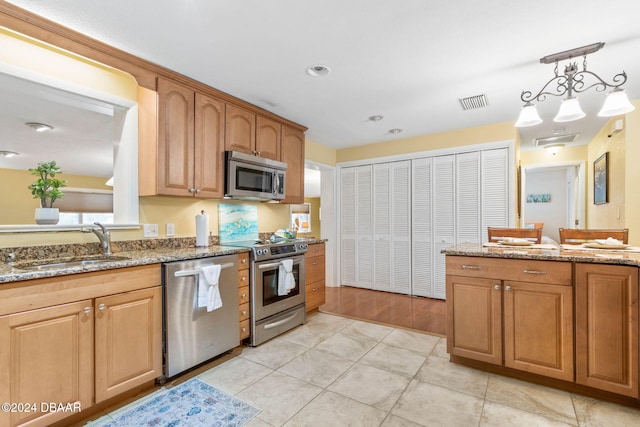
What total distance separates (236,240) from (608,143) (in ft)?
15.4

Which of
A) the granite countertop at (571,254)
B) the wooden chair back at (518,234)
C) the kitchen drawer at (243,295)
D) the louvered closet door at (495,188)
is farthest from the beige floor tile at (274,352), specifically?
the louvered closet door at (495,188)

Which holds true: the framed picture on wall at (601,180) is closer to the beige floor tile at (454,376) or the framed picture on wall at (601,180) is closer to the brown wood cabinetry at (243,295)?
the beige floor tile at (454,376)

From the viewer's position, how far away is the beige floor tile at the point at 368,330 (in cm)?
285

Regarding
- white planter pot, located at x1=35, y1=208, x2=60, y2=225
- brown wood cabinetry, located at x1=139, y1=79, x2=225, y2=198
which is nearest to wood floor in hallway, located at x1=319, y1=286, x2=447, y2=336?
brown wood cabinetry, located at x1=139, y1=79, x2=225, y2=198

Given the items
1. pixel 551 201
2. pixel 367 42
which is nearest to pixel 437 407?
pixel 367 42

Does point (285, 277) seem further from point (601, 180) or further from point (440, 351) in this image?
point (601, 180)

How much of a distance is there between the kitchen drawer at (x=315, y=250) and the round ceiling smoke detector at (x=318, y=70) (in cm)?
181

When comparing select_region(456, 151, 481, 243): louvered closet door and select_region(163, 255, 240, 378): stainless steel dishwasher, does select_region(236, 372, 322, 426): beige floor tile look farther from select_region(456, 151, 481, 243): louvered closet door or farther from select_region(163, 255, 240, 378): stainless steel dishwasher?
select_region(456, 151, 481, 243): louvered closet door

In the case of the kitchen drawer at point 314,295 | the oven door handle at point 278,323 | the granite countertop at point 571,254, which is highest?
the granite countertop at point 571,254

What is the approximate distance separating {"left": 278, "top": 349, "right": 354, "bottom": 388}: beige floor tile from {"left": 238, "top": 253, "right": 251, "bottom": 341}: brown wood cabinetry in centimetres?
51

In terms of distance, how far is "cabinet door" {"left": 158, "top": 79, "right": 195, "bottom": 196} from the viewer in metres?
2.34

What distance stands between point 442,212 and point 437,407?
8.92ft

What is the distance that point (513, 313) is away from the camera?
203 centimetres

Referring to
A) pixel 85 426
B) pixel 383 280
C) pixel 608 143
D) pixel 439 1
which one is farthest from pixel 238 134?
pixel 608 143
